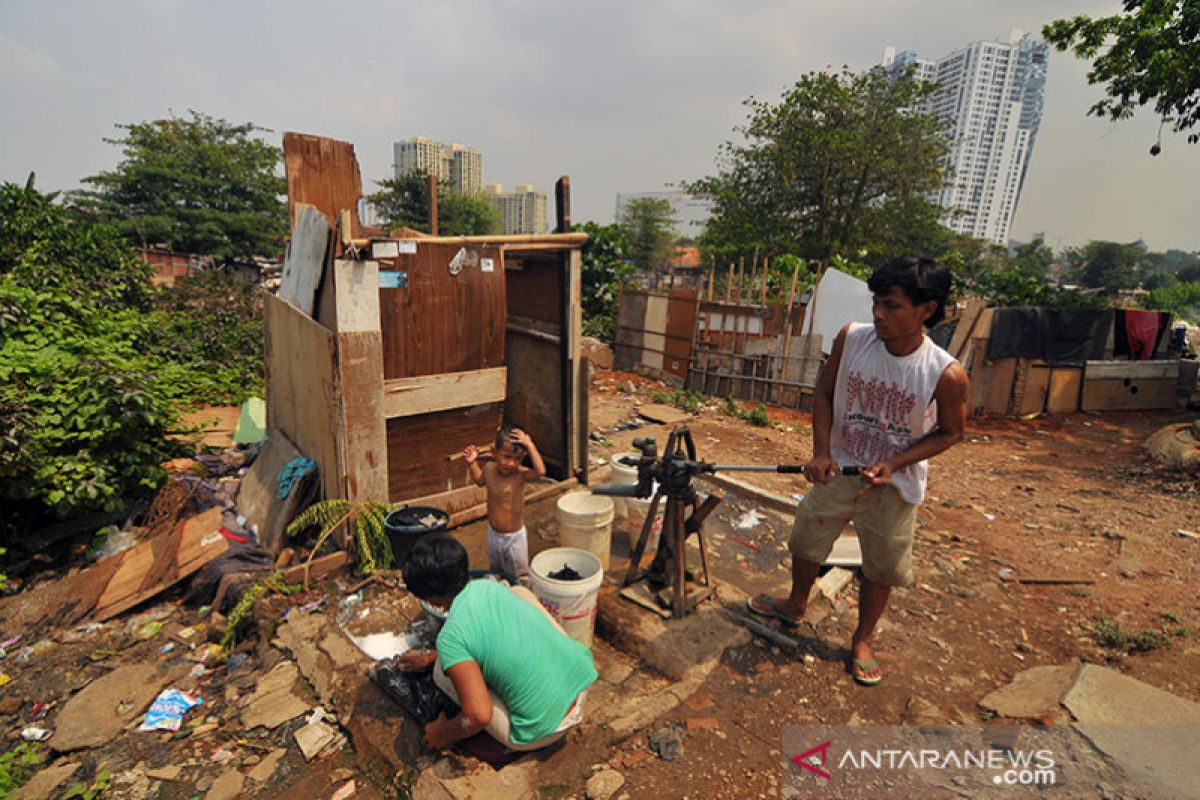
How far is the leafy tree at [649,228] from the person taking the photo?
45.0 metres

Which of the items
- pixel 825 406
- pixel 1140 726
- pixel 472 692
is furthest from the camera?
pixel 825 406

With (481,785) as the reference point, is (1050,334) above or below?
above

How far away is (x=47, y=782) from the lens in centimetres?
305

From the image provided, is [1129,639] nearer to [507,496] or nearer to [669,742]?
[669,742]

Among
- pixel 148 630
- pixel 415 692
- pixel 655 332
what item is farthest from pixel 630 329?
pixel 415 692

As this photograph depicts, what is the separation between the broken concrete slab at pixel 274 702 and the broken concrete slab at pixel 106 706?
0.82m

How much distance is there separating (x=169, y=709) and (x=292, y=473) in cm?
197

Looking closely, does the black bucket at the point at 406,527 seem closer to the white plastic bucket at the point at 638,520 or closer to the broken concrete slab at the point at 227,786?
the broken concrete slab at the point at 227,786

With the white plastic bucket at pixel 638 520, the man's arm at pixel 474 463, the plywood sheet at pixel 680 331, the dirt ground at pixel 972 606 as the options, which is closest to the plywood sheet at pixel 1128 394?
the dirt ground at pixel 972 606

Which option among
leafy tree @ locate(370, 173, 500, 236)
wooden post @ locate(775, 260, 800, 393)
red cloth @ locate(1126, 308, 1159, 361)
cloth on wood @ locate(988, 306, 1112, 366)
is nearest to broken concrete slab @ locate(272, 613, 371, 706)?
wooden post @ locate(775, 260, 800, 393)

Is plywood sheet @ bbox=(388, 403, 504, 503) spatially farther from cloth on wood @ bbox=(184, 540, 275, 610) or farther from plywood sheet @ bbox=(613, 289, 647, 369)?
Answer: plywood sheet @ bbox=(613, 289, 647, 369)

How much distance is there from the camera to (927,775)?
2.63 metres

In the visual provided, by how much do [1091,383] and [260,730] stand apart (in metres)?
15.0

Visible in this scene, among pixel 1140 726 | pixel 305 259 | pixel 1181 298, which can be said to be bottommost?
pixel 1140 726
